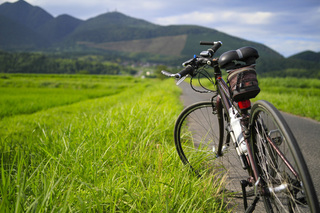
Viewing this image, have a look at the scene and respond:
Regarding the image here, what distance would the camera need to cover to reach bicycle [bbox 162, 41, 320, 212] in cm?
126

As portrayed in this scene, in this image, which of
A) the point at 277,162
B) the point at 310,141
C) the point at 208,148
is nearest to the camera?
the point at 277,162

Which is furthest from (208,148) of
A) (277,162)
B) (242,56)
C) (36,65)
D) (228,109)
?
(36,65)

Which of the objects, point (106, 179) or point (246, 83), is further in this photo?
point (106, 179)

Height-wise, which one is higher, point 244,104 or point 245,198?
point 244,104

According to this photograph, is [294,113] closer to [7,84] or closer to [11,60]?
[7,84]

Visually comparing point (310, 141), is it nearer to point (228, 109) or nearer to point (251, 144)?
point (228, 109)

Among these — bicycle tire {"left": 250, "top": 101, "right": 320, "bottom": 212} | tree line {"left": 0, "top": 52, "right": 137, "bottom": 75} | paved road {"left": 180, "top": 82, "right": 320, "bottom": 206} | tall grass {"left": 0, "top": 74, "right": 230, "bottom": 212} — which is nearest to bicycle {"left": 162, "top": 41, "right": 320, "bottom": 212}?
bicycle tire {"left": 250, "top": 101, "right": 320, "bottom": 212}

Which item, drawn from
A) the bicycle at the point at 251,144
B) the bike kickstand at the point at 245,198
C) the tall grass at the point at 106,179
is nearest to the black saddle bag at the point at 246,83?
the bicycle at the point at 251,144

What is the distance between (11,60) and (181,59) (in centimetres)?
3731

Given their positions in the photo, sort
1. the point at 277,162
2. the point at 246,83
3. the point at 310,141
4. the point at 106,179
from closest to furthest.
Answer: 1. the point at 277,162
2. the point at 246,83
3. the point at 106,179
4. the point at 310,141

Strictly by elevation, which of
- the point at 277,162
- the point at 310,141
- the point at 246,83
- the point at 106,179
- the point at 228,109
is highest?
the point at 246,83

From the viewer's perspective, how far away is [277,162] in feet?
4.82

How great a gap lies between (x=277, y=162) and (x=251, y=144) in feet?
0.82

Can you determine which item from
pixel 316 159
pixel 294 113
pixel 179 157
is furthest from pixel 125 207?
pixel 294 113
